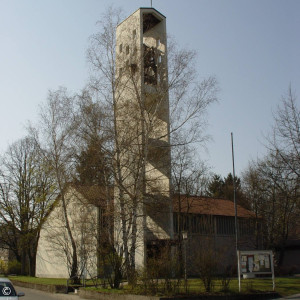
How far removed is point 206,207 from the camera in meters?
34.7

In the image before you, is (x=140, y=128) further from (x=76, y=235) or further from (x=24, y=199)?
(x=24, y=199)

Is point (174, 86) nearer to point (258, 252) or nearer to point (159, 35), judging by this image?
point (159, 35)

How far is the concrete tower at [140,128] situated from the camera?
19.4 meters

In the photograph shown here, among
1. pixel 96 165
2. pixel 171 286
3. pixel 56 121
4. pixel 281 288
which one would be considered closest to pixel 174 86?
pixel 96 165

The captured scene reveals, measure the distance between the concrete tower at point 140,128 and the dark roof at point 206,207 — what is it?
37.2 feet

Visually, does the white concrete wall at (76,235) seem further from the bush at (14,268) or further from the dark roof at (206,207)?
the dark roof at (206,207)

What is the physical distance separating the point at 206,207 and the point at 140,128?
1711cm

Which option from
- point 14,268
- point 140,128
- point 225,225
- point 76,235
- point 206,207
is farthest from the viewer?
point 14,268

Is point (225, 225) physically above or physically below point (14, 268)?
above

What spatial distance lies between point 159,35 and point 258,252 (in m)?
17.3

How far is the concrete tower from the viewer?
1942 centimetres
